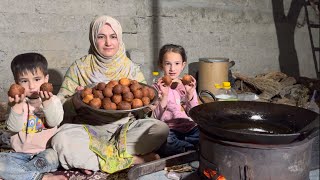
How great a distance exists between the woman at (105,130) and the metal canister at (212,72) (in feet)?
6.32

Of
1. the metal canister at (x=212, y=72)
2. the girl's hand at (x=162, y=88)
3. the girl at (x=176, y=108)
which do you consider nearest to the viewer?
the girl's hand at (x=162, y=88)

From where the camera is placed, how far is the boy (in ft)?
7.43

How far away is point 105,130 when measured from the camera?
9.00 feet

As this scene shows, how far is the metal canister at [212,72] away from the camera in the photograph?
4738mm

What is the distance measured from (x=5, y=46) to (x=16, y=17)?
1.07 ft

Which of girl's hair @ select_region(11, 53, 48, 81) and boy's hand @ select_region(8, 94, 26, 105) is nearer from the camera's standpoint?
boy's hand @ select_region(8, 94, 26, 105)

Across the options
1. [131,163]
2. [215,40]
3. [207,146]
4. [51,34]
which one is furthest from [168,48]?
[215,40]

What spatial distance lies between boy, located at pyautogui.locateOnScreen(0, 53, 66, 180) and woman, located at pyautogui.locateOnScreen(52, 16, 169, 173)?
0.11m

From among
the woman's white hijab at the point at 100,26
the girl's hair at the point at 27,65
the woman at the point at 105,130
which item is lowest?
the woman at the point at 105,130

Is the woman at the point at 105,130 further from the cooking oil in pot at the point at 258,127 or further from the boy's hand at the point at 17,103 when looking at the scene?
the cooking oil in pot at the point at 258,127

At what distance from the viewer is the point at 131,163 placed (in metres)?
2.59

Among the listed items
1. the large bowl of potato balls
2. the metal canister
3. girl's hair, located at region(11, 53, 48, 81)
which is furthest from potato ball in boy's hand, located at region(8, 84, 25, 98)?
the metal canister

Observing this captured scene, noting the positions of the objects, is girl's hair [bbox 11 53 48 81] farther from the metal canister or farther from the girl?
the metal canister

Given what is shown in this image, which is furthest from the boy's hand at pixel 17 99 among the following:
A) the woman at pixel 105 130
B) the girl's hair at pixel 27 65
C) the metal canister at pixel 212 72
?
the metal canister at pixel 212 72
